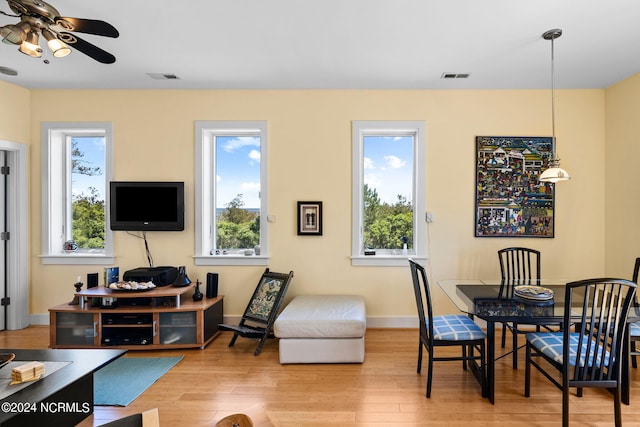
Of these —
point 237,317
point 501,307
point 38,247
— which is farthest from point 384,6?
point 38,247

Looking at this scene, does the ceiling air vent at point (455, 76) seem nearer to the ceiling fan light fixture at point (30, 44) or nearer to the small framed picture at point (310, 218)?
the small framed picture at point (310, 218)

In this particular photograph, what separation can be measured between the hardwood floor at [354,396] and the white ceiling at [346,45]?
2704 millimetres

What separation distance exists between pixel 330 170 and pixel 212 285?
1.90 m

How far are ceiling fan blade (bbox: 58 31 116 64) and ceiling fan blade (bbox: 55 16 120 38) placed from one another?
0.25 ft

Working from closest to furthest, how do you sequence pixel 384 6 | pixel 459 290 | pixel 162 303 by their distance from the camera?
pixel 384 6 → pixel 459 290 → pixel 162 303

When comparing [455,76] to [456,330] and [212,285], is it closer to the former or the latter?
[456,330]

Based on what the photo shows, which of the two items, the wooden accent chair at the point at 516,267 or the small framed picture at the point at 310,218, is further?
the small framed picture at the point at 310,218

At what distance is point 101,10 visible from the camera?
2.44 metres

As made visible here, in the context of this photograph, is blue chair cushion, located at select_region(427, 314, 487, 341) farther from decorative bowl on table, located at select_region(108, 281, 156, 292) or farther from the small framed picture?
decorative bowl on table, located at select_region(108, 281, 156, 292)

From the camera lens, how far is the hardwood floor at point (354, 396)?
89.4 inches

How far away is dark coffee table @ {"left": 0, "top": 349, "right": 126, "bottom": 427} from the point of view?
153 centimetres

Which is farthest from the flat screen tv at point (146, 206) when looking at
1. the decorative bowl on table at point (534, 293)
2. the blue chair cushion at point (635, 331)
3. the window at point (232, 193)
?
the blue chair cushion at point (635, 331)

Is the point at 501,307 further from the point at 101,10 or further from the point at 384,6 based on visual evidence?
the point at 101,10

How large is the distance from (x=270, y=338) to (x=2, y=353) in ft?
7.31
